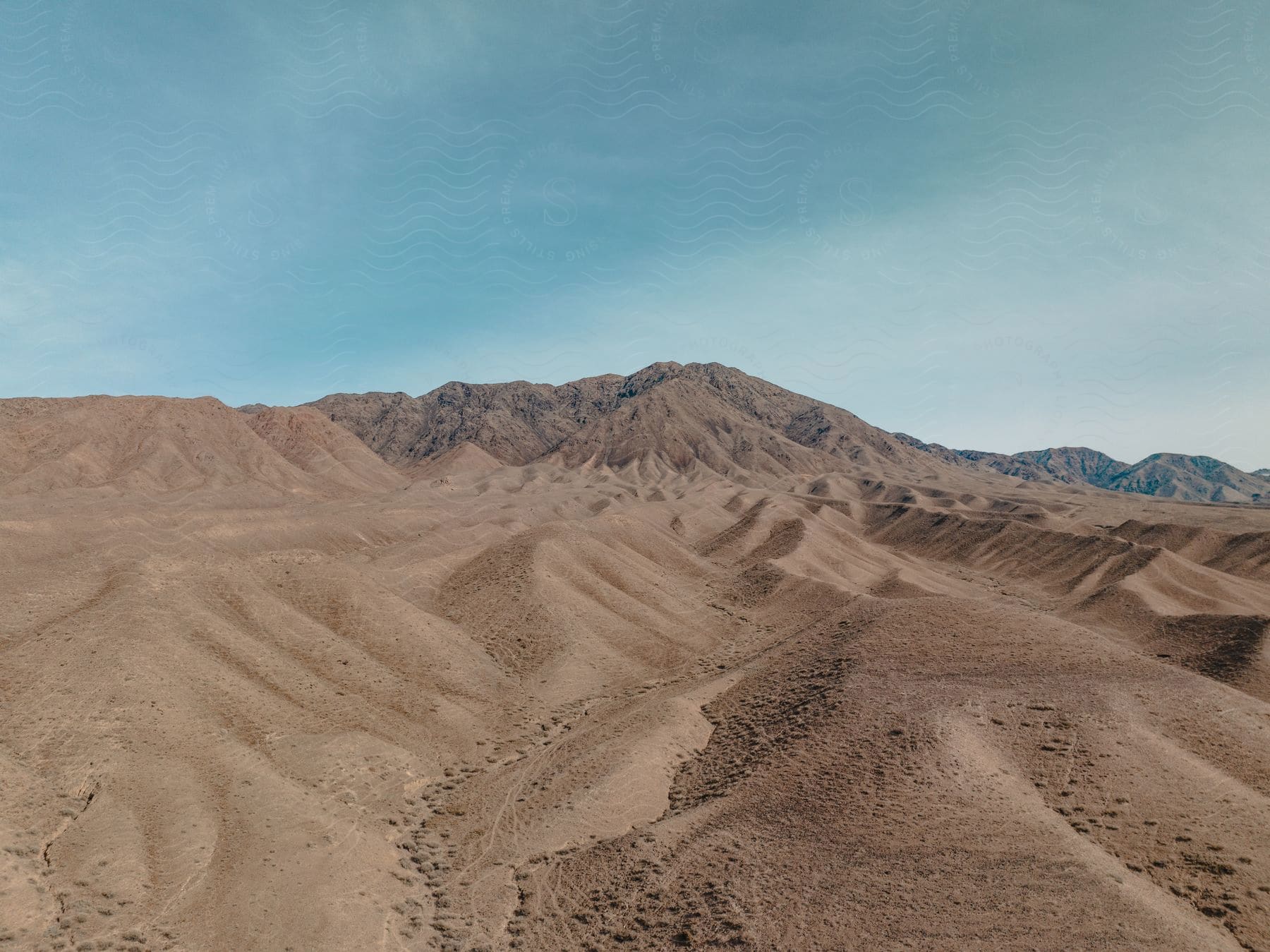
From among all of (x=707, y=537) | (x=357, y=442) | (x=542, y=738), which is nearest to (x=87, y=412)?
(x=357, y=442)

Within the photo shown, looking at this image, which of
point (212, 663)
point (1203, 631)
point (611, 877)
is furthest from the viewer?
point (1203, 631)

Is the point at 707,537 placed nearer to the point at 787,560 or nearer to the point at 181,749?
the point at 787,560

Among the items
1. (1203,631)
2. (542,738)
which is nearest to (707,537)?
(1203,631)

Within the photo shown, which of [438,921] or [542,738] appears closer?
[438,921]

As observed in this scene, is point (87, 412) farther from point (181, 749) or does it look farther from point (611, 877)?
point (611, 877)

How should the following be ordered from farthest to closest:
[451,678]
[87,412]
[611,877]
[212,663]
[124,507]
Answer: [87,412] → [124,507] → [451,678] → [212,663] → [611,877]

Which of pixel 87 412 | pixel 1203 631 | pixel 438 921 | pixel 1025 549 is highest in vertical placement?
pixel 87 412

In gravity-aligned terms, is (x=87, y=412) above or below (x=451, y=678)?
above
